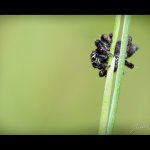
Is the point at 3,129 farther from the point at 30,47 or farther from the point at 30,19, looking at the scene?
the point at 30,19

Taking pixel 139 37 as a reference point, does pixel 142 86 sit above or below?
below
